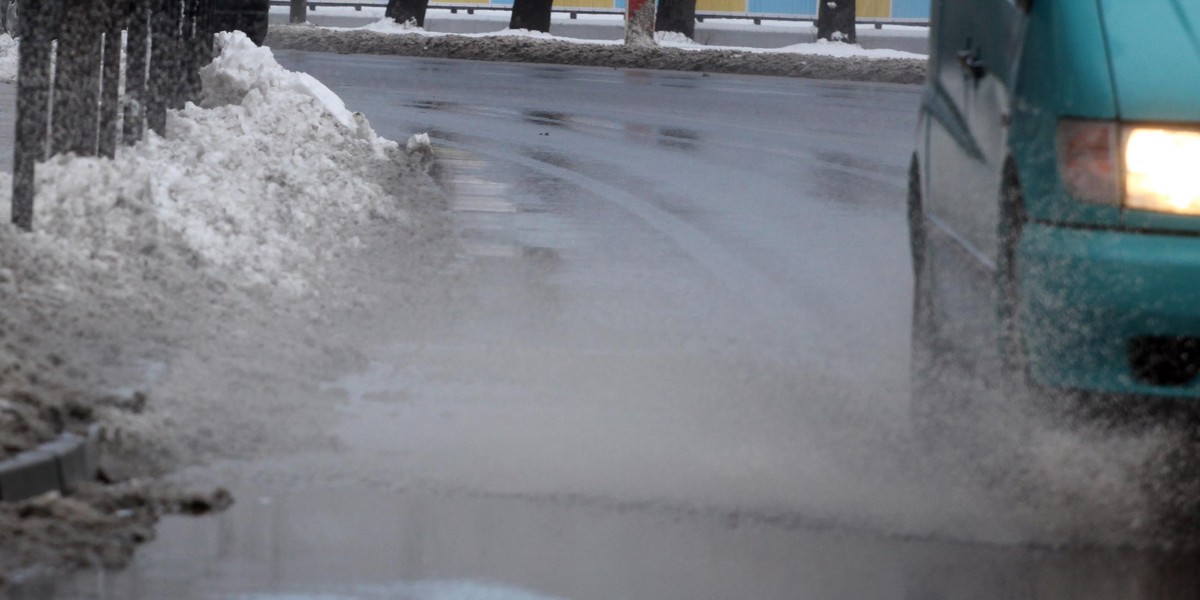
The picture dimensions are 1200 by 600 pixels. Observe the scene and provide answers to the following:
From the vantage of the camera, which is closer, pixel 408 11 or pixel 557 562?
pixel 557 562

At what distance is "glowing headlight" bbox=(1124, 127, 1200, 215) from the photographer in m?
4.77

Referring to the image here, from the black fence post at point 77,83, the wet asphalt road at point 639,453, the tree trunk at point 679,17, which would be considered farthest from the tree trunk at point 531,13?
the black fence post at point 77,83

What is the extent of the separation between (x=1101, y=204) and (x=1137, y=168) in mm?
123

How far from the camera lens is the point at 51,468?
4.93m

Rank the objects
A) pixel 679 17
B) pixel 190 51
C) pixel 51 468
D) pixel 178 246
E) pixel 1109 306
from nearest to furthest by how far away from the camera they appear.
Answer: pixel 1109 306
pixel 51 468
pixel 178 246
pixel 190 51
pixel 679 17

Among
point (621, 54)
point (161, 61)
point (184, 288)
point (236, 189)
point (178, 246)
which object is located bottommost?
point (184, 288)

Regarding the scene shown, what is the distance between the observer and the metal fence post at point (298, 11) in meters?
36.8

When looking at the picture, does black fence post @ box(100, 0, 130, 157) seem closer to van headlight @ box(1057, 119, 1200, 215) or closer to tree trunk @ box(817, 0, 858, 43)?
van headlight @ box(1057, 119, 1200, 215)

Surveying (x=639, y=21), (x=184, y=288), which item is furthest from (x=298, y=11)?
(x=184, y=288)

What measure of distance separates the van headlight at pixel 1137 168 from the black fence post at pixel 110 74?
579 cm

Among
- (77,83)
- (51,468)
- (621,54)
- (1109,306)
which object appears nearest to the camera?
(1109,306)

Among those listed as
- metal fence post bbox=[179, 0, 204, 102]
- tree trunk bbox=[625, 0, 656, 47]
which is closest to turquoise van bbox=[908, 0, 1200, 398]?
metal fence post bbox=[179, 0, 204, 102]

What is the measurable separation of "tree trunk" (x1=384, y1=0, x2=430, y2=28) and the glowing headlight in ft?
106

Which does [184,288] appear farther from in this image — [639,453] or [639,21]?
[639,21]
